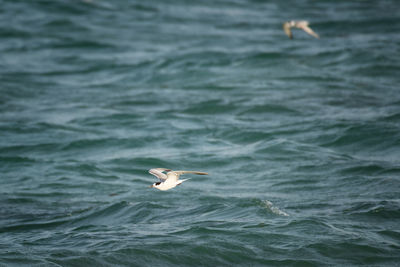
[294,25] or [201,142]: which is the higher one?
[294,25]

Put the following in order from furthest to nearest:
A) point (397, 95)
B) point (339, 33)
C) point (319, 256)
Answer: point (339, 33) → point (397, 95) → point (319, 256)

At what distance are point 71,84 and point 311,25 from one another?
10831 mm

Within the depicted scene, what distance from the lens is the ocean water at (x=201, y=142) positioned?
7078 mm

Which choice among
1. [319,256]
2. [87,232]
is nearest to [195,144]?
[87,232]

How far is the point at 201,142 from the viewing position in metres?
11.9

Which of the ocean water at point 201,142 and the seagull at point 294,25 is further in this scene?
the seagull at point 294,25

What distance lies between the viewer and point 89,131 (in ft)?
41.7

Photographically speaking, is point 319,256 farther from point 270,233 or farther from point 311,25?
point 311,25

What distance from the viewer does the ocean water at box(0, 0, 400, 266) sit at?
7.08 metres

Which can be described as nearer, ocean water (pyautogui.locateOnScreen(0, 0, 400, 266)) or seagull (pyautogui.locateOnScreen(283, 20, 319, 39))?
ocean water (pyautogui.locateOnScreen(0, 0, 400, 266))

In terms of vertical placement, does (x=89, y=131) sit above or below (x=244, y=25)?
below

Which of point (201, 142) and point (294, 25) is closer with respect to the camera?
point (201, 142)

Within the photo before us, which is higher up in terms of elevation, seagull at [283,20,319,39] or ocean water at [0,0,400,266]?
seagull at [283,20,319,39]

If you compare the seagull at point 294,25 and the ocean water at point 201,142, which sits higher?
the seagull at point 294,25
